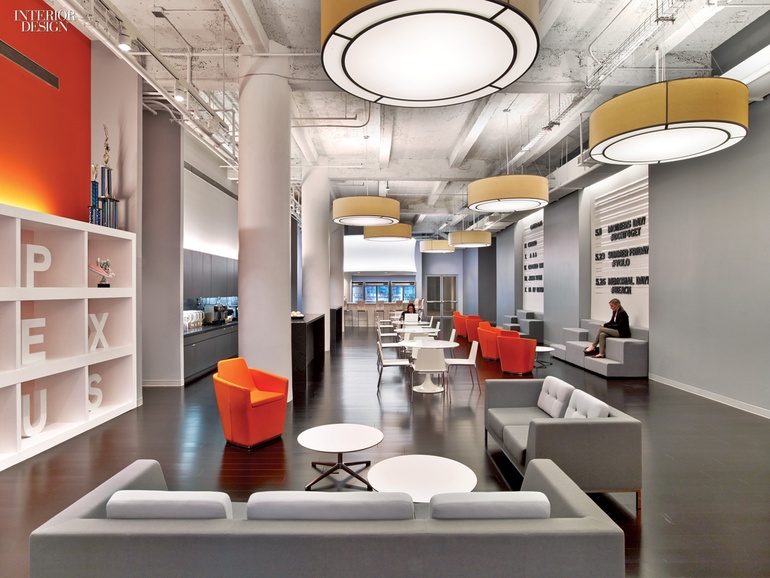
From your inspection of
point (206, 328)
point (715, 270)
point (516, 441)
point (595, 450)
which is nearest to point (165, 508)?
point (516, 441)

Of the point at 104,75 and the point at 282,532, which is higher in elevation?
the point at 104,75

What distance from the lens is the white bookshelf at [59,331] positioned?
15.0 feet

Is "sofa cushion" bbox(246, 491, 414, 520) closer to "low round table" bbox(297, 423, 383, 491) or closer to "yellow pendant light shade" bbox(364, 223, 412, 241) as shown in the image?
"low round table" bbox(297, 423, 383, 491)

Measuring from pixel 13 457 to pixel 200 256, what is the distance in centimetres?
601

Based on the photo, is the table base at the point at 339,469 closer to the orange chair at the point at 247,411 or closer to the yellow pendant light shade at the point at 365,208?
the orange chair at the point at 247,411

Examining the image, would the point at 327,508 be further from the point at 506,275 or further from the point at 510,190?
the point at 506,275

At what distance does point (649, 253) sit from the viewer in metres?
8.78

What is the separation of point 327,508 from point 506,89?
7018 mm

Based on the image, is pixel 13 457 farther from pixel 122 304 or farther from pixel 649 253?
pixel 649 253

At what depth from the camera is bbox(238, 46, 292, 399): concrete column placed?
6.71 metres

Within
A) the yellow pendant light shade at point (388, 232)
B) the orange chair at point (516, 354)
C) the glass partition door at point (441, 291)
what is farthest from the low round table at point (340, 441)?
the glass partition door at point (441, 291)

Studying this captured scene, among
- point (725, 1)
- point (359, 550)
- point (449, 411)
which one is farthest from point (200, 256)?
point (725, 1)

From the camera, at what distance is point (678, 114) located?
4059 millimetres

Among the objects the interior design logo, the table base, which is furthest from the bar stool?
the table base
